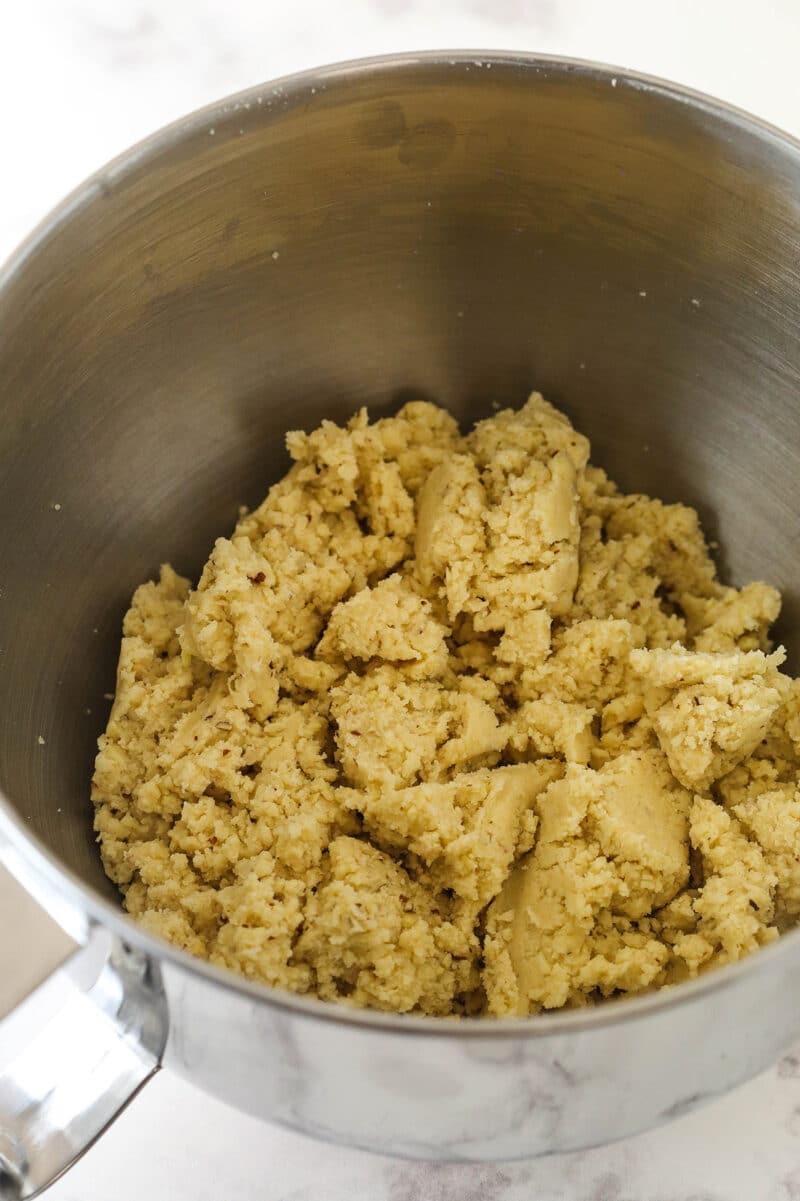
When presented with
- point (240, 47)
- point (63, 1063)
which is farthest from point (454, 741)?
point (240, 47)

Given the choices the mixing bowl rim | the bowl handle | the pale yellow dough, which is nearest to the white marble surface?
the mixing bowl rim

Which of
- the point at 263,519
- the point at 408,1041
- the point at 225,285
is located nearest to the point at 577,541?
the point at 263,519

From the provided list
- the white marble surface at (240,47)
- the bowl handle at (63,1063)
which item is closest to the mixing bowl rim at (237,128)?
the bowl handle at (63,1063)

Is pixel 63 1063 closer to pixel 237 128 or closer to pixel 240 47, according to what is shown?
pixel 237 128

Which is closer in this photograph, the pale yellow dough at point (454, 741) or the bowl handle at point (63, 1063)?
the bowl handle at point (63, 1063)

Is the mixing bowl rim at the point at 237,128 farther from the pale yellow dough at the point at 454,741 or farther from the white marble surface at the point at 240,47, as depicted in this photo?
the white marble surface at the point at 240,47

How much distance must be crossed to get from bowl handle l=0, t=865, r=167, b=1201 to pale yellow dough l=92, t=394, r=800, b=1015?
12cm

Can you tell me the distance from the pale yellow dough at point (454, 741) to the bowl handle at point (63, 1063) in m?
0.12

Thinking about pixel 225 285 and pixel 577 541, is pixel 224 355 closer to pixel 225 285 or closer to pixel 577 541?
pixel 225 285

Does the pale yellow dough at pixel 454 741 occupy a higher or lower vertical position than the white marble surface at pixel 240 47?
lower

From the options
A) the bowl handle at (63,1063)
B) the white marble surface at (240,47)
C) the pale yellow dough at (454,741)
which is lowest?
the bowl handle at (63,1063)

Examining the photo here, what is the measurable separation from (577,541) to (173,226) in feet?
1.84

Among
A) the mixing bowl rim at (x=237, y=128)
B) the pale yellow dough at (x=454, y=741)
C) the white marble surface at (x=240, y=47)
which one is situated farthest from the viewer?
the white marble surface at (x=240, y=47)

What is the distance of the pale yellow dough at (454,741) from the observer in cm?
104
